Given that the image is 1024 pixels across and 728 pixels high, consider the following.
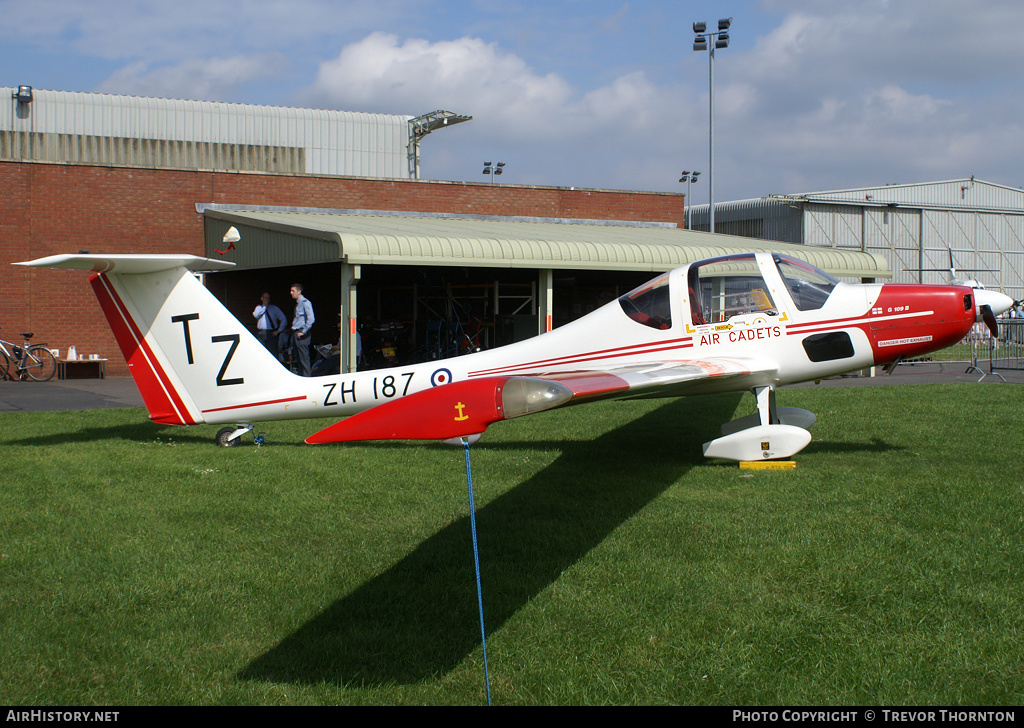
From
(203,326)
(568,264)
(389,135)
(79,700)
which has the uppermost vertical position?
(389,135)

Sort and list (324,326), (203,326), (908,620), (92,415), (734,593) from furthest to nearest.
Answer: (324,326)
(92,415)
(203,326)
(734,593)
(908,620)

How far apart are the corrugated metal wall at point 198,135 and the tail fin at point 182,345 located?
20044mm

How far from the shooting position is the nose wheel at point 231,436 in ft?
30.5

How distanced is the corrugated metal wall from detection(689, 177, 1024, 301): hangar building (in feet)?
57.9

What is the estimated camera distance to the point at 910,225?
39.6 meters

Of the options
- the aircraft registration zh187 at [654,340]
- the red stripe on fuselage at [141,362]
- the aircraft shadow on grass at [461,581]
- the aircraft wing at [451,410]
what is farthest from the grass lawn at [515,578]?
the aircraft wing at [451,410]

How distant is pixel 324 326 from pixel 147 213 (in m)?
5.68

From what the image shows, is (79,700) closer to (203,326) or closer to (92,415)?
(203,326)

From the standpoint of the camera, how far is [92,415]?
1209 centimetres

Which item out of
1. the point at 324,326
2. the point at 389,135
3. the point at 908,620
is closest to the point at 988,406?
the point at 908,620

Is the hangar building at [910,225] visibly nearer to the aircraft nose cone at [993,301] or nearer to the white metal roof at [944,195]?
the white metal roof at [944,195]

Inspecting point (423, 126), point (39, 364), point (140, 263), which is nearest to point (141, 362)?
point (140, 263)

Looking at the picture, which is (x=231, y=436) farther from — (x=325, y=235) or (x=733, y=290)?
(x=325, y=235)

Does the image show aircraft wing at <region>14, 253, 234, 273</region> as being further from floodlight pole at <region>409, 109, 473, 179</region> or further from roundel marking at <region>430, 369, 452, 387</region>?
floodlight pole at <region>409, 109, 473, 179</region>
